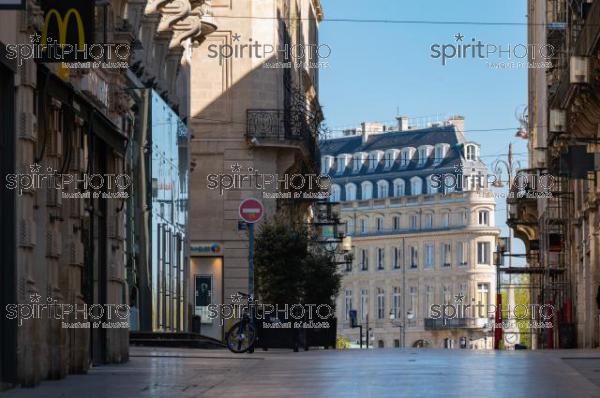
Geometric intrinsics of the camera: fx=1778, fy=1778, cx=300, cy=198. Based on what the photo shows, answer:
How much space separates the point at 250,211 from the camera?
126 ft

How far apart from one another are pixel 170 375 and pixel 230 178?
113ft

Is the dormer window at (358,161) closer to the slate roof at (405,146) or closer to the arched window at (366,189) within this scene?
the slate roof at (405,146)

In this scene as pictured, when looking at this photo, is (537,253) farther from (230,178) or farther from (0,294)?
→ (0,294)

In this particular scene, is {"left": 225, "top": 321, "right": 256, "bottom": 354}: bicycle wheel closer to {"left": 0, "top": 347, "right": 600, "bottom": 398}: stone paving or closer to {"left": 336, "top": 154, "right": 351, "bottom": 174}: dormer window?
A: {"left": 0, "top": 347, "right": 600, "bottom": 398}: stone paving

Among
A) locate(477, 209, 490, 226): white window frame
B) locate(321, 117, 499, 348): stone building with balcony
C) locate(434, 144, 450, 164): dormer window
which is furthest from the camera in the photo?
locate(477, 209, 490, 226): white window frame

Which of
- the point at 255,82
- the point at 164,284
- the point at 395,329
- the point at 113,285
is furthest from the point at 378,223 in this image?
the point at 113,285

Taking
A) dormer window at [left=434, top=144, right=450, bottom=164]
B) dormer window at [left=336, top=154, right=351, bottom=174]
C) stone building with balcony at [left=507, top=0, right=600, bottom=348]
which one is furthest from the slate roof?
stone building with balcony at [left=507, top=0, right=600, bottom=348]

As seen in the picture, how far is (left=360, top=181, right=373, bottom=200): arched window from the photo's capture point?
560 feet

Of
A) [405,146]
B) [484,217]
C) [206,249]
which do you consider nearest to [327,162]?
[405,146]

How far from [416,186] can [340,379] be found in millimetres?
146517

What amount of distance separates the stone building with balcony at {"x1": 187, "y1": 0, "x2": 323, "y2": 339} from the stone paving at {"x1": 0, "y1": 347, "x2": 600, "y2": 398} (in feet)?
94.9

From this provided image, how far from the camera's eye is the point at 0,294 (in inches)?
732

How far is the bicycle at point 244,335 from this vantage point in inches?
1308

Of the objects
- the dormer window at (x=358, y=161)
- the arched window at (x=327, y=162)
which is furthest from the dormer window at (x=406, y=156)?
the arched window at (x=327, y=162)
